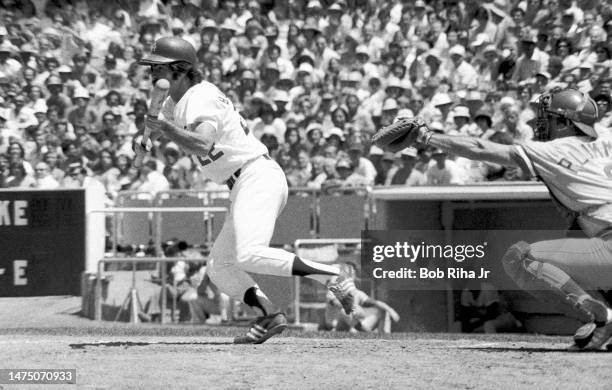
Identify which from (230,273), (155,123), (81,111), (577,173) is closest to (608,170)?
(577,173)

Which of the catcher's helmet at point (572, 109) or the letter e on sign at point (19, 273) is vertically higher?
the catcher's helmet at point (572, 109)

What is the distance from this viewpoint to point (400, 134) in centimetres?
664

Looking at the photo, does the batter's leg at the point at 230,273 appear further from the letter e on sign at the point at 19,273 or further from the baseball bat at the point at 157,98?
the letter e on sign at the point at 19,273

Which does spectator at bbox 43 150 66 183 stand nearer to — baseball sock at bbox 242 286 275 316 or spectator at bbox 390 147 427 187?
spectator at bbox 390 147 427 187

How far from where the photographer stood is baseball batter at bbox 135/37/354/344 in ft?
22.9

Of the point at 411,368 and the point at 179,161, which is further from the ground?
the point at 179,161

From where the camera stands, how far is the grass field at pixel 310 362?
5500 mm

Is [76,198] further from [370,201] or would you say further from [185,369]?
[185,369]

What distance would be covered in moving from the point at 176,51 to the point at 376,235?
451 centimetres

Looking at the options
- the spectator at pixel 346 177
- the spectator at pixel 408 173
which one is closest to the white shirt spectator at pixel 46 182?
the spectator at pixel 346 177

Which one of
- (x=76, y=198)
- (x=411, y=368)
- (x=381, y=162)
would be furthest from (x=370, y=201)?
(x=411, y=368)

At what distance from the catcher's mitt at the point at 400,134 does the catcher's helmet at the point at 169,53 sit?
1.46 metres

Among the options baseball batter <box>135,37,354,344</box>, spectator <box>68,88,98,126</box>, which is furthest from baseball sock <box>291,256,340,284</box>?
spectator <box>68,88,98,126</box>

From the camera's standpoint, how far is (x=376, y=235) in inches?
443
